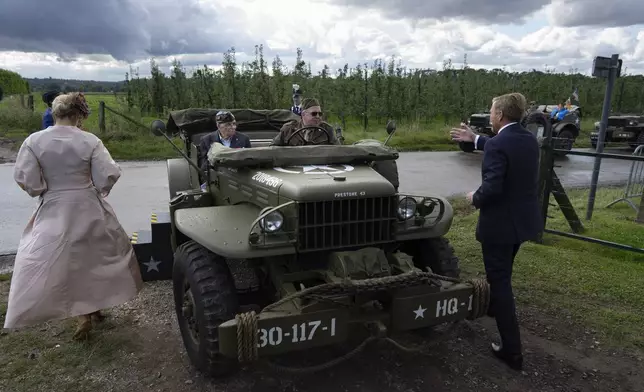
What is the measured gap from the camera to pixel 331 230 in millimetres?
3582

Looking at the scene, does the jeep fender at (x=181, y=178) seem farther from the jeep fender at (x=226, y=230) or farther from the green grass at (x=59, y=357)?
the jeep fender at (x=226, y=230)

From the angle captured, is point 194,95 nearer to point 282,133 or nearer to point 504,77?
point 282,133

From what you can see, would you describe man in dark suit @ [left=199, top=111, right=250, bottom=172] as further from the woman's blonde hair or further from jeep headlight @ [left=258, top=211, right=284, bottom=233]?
jeep headlight @ [left=258, top=211, right=284, bottom=233]

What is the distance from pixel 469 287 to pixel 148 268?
331 centimetres

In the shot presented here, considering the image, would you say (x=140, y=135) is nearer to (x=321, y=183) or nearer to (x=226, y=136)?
(x=226, y=136)

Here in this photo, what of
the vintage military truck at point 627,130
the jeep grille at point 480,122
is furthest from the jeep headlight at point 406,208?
the vintage military truck at point 627,130

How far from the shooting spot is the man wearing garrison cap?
5.06 meters


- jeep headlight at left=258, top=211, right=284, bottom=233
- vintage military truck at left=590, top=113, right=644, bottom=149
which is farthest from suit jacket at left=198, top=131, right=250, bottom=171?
vintage military truck at left=590, top=113, right=644, bottom=149

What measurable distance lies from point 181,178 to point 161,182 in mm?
5172

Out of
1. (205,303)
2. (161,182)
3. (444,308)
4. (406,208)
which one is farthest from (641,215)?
(161,182)

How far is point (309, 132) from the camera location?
17.0ft

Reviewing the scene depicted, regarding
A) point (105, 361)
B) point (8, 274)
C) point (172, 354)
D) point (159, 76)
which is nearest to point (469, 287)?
Answer: point (172, 354)

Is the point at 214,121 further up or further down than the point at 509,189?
further up

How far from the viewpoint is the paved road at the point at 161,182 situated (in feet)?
27.0
